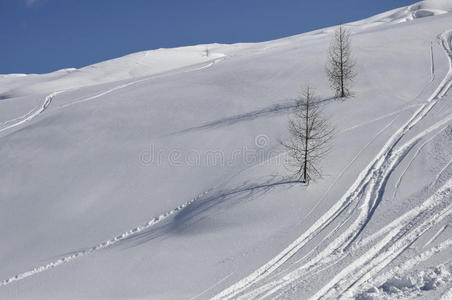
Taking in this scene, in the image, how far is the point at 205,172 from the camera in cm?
2098

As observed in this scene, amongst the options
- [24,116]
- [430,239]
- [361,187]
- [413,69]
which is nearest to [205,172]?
[361,187]

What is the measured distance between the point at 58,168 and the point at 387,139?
16.6 m

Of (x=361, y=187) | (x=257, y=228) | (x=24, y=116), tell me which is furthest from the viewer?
(x=24, y=116)

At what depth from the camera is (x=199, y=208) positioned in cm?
1814

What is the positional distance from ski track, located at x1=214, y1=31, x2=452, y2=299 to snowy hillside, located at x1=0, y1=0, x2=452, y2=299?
0.18 ft

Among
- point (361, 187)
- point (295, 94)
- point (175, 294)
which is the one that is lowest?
point (175, 294)

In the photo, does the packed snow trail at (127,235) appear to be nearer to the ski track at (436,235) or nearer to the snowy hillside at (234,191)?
the snowy hillside at (234,191)

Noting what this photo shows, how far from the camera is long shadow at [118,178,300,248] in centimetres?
1698

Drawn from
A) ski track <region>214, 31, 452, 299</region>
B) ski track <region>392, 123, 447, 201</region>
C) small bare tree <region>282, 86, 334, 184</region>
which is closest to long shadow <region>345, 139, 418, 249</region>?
ski track <region>214, 31, 452, 299</region>

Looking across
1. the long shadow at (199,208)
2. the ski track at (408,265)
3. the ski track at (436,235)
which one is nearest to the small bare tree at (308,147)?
the long shadow at (199,208)

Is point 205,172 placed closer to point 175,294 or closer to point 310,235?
point 310,235

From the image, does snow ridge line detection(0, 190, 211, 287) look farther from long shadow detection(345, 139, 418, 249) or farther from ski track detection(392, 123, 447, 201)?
ski track detection(392, 123, 447, 201)

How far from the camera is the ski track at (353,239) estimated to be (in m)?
12.1

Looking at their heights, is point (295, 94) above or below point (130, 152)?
above
